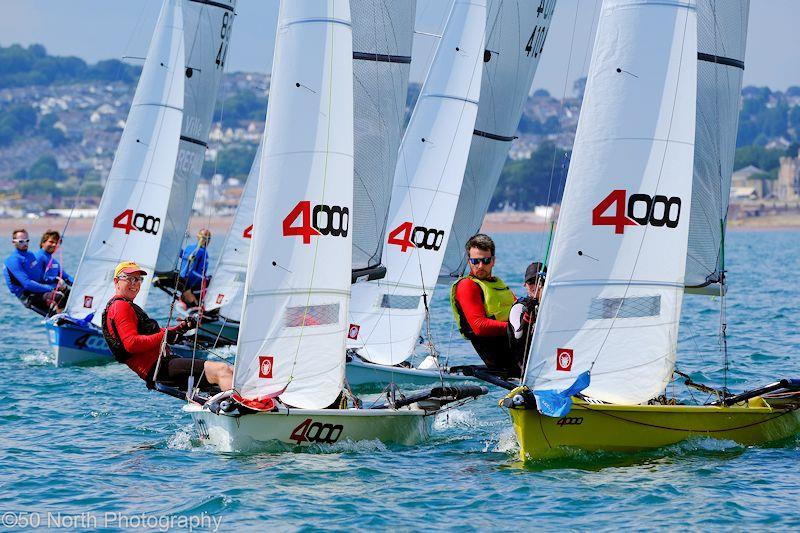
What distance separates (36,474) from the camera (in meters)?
8.58

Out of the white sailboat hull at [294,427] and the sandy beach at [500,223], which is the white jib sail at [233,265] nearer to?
A: the white sailboat hull at [294,427]

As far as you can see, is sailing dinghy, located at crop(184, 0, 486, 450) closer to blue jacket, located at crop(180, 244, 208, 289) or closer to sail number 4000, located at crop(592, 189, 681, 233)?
sail number 4000, located at crop(592, 189, 681, 233)

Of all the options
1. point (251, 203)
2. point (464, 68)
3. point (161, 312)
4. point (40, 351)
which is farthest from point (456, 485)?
point (161, 312)

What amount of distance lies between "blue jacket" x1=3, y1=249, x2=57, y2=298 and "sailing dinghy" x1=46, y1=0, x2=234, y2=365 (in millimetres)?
556

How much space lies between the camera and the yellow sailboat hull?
8.48 meters

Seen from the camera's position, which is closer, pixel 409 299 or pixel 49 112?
pixel 409 299

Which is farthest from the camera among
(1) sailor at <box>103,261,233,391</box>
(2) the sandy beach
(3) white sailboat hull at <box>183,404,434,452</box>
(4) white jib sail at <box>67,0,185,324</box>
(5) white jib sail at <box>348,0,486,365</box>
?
(2) the sandy beach

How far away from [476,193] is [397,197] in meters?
1.72

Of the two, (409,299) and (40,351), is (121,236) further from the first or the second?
(409,299)

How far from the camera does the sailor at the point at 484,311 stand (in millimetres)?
9555

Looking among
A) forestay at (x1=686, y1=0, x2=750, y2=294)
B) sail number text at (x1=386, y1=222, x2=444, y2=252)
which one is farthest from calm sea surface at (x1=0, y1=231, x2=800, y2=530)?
sail number text at (x1=386, y1=222, x2=444, y2=252)

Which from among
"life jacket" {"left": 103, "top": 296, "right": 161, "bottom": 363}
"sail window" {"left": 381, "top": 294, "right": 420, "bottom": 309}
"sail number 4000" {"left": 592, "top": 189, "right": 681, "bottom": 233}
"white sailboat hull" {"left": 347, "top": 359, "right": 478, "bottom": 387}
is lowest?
"white sailboat hull" {"left": 347, "top": 359, "right": 478, "bottom": 387}

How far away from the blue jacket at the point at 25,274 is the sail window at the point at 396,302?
4344mm

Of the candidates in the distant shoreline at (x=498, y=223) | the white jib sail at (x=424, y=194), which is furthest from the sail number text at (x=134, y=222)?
the distant shoreline at (x=498, y=223)
